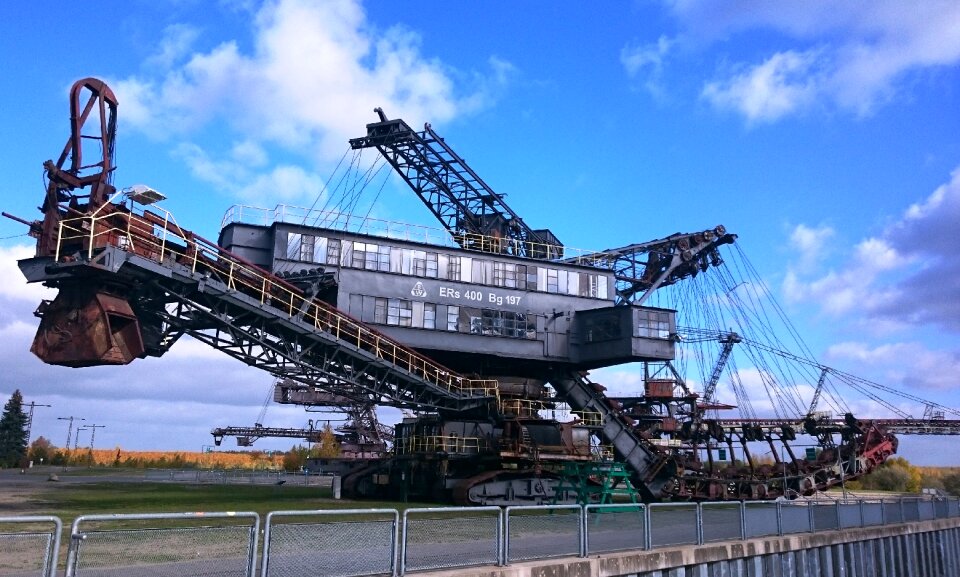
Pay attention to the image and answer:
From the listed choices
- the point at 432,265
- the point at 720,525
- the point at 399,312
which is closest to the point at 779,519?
the point at 720,525

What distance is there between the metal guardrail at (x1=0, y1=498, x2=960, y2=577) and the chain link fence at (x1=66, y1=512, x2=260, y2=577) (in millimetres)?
12

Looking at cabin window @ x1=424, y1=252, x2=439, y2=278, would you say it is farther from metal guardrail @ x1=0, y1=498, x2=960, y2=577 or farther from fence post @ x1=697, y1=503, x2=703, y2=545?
fence post @ x1=697, y1=503, x2=703, y2=545

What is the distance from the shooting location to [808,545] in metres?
21.4

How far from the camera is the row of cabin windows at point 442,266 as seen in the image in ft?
111

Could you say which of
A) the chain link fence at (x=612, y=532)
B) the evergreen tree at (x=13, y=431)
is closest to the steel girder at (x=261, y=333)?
the chain link fence at (x=612, y=532)

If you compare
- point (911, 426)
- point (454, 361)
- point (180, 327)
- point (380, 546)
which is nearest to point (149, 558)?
point (380, 546)

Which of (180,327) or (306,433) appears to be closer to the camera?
(180,327)

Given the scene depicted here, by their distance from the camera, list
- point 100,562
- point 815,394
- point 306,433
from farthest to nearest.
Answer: point 306,433 < point 815,394 < point 100,562

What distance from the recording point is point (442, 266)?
36438mm

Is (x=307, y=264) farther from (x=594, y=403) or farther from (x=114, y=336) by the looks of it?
(x=594, y=403)

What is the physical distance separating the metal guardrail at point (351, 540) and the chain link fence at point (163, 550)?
0.01m

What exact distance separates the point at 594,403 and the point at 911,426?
1843 inches

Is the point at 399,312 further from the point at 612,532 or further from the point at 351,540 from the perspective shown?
the point at 351,540

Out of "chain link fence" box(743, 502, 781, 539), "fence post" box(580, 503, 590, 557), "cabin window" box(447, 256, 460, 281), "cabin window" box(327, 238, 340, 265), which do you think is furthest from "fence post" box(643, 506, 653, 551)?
"cabin window" box(447, 256, 460, 281)
